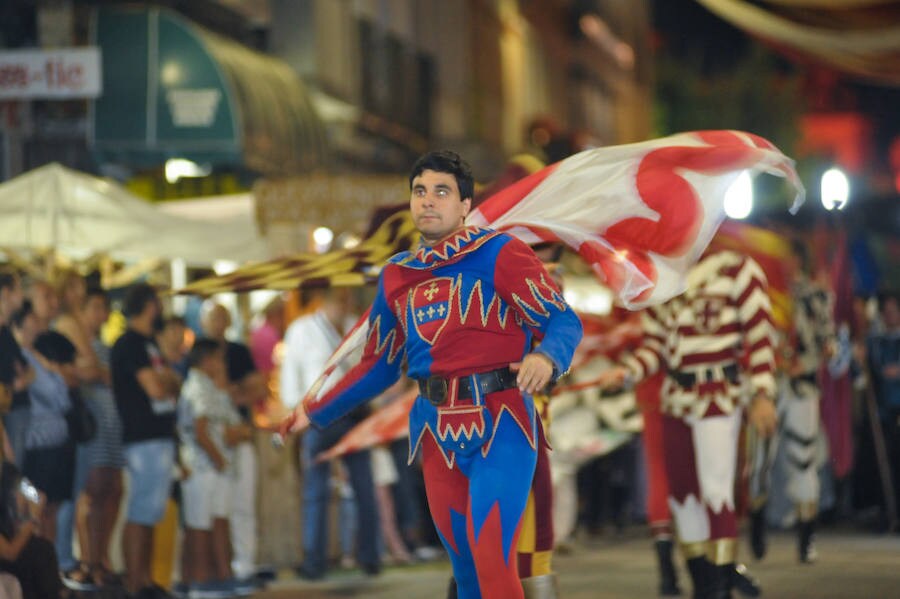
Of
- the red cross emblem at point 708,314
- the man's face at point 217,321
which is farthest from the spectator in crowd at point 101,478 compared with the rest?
the red cross emblem at point 708,314

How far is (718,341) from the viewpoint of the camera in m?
10.6

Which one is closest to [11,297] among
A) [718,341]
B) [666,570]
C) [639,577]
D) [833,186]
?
[718,341]

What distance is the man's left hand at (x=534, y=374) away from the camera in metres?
6.62

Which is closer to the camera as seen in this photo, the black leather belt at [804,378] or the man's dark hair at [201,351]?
the man's dark hair at [201,351]

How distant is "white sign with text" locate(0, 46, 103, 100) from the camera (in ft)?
50.1

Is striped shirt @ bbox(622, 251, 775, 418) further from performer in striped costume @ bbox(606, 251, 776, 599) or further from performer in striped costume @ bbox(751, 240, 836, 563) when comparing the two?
performer in striped costume @ bbox(751, 240, 836, 563)

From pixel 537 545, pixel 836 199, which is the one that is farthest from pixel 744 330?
pixel 836 199

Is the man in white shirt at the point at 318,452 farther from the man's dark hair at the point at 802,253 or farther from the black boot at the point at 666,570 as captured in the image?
the man's dark hair at the point at 802,253

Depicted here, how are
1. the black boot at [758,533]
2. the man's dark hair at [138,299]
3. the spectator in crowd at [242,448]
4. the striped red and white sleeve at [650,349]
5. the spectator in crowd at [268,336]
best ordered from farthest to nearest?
the spectator in crowd at [268,336] < the black boot at [758,533] < the spectator in crowd at [242,448] < the man's dark hair at [138,299] < the striped red and white sleeve at [650,349]

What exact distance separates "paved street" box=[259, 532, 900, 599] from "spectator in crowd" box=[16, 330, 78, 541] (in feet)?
6.34

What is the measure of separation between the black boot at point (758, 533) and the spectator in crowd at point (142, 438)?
4398 mm

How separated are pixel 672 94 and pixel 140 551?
54.1 m

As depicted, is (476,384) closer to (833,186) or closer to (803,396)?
(803,396)

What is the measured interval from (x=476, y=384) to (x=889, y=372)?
11140 millimetres
